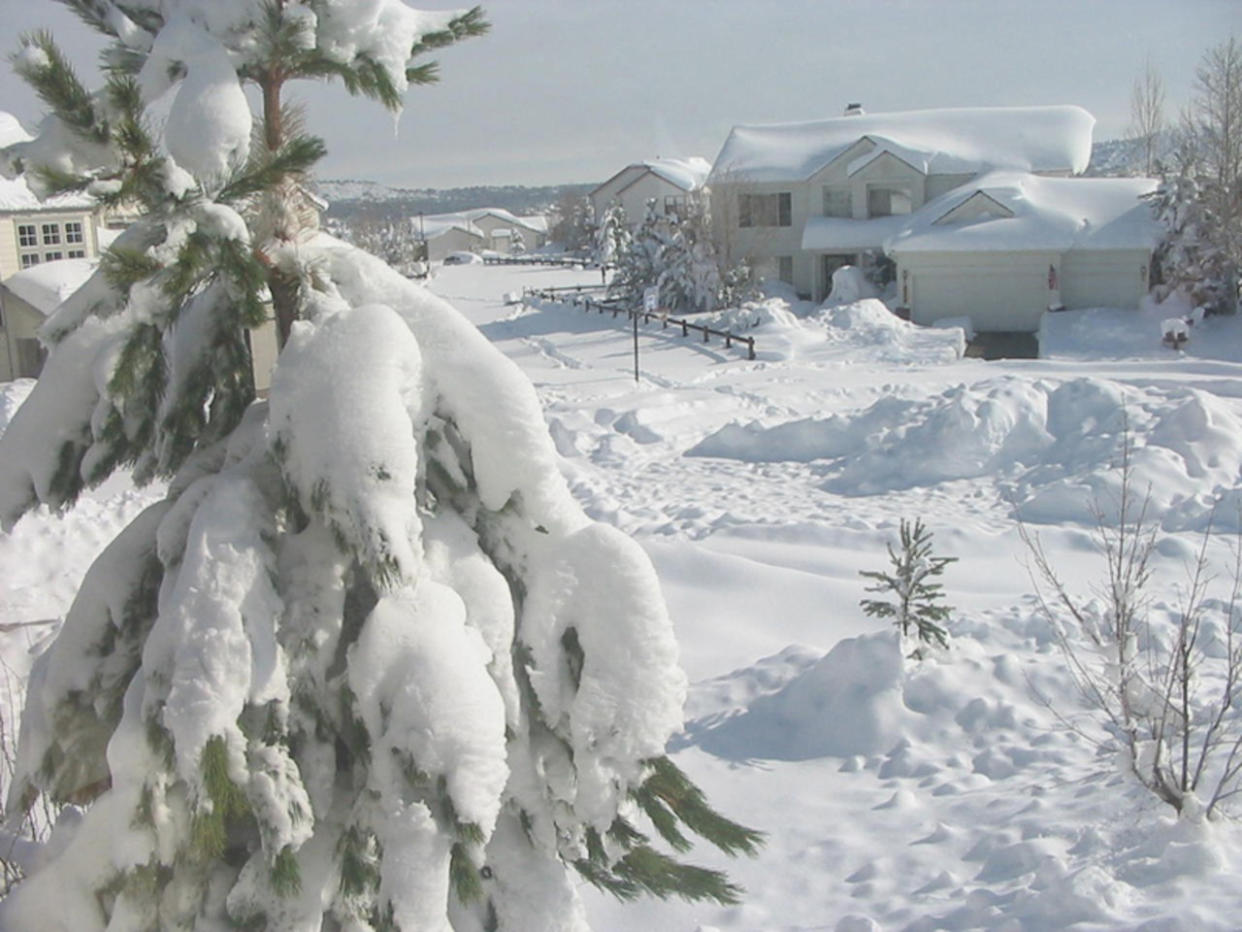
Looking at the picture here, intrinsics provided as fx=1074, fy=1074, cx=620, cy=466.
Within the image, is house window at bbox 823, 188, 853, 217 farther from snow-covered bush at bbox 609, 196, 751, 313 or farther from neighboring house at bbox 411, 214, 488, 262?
neighboring house at bbox 411, 214, 488, 262

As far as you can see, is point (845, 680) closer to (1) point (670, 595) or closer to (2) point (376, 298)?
(1) point (670, 595)

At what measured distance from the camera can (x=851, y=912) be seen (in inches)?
246

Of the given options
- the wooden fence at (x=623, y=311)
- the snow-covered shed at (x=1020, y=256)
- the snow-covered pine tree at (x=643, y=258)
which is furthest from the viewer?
the snow-covered pine tree at (x=643, y=258)

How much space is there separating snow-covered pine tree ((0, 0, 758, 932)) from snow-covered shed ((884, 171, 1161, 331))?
34.7 metres

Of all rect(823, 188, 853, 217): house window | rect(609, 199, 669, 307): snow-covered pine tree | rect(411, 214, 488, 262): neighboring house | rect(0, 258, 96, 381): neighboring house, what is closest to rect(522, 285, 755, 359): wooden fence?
rect(609, 199, 669, 307): snow-covered pine tree

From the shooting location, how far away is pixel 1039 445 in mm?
17641

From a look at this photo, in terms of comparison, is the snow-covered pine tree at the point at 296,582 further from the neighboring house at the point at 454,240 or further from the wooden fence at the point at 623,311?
the neighboring house at the point at 454,240

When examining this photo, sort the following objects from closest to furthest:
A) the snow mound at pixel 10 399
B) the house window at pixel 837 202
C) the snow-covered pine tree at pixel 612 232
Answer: the snow mound at pixel 10 399 < the house window at pixel 837 202 < the snow-covered pine tree at pixel 612 232

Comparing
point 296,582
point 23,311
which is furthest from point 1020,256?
point 296,582

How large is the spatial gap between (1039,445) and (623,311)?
25.0 metres

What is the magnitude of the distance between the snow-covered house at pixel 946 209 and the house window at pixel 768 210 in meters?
0.05

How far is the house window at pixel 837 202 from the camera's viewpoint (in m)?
42.6

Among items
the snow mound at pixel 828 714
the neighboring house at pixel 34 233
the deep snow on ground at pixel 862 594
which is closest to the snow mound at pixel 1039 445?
the deep snow on ground at pixel 862 594

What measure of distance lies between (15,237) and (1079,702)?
33.0m
